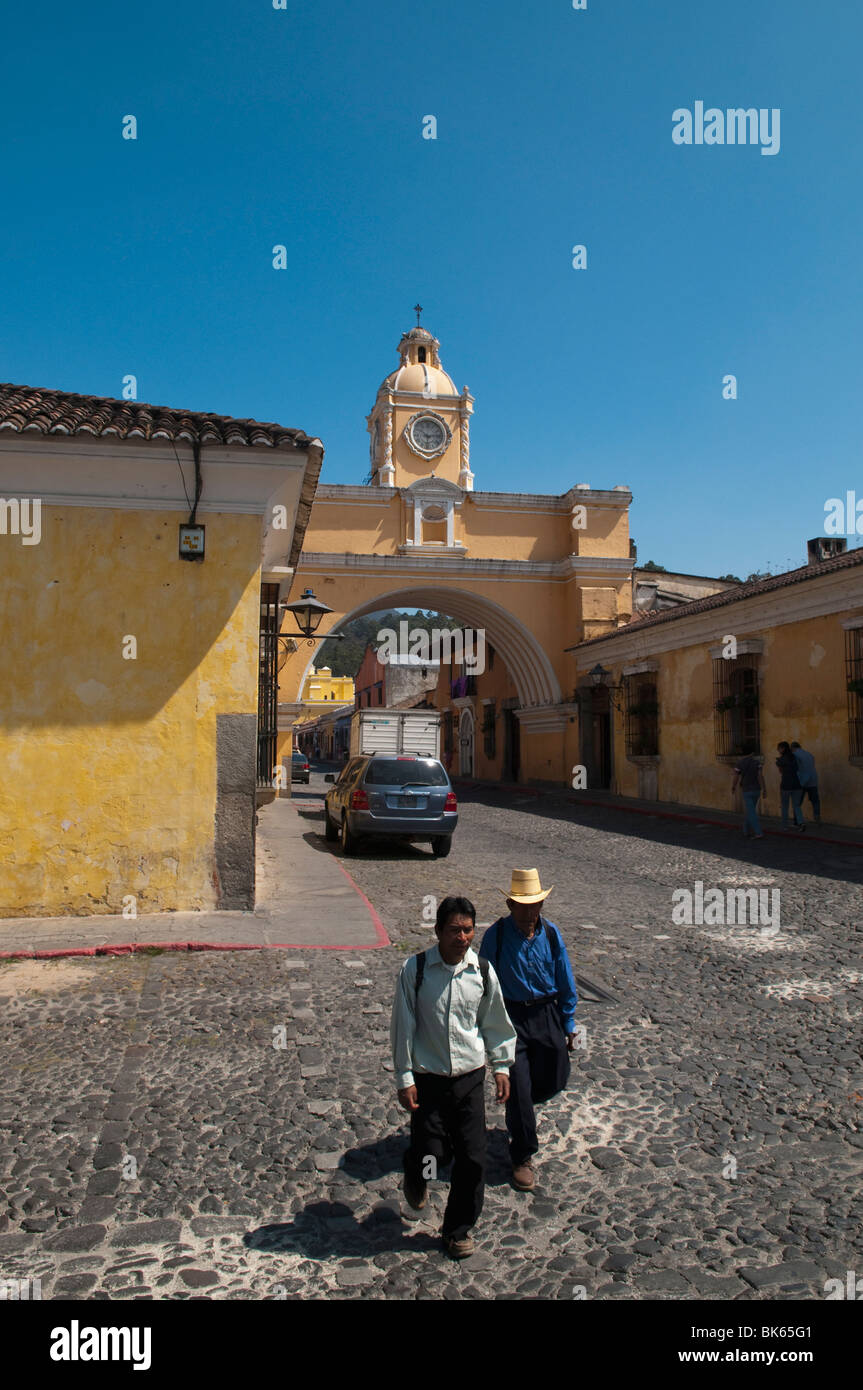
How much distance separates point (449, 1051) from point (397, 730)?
54.9 ft

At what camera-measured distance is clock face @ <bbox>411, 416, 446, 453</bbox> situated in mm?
29781

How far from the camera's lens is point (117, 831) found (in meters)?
7.92

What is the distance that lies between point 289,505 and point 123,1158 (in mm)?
7442

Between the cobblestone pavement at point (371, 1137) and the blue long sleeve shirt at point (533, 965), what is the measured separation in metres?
0.67

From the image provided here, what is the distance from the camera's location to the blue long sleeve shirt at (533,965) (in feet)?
11.3

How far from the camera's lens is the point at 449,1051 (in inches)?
120

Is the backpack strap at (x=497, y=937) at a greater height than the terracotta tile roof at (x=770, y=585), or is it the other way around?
the terracotta tile roof at (x=770, y=585)

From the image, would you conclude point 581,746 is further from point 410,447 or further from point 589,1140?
point 589,1140

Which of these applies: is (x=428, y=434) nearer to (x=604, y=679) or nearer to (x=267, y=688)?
(x=604, y=679)

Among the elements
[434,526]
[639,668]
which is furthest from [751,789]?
[434,526]

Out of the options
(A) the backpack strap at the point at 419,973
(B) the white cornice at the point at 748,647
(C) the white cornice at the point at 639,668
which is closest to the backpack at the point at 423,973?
(A) the backpack strap at the point at 419,973

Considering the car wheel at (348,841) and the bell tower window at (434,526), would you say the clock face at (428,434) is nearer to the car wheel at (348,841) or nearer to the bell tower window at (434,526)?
the bell tower window at (434,526)

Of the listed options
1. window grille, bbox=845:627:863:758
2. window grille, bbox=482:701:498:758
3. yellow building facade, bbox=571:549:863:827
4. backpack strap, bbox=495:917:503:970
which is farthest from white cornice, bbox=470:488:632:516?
backpack strap, bbox=495:917:503:970

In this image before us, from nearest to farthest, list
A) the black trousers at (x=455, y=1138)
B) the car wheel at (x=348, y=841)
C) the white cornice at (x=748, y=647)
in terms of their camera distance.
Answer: the black trousers at (x=455, y=1138), the car wheel at (x=348, y=841), the white cornice at (x=748, y=647)
